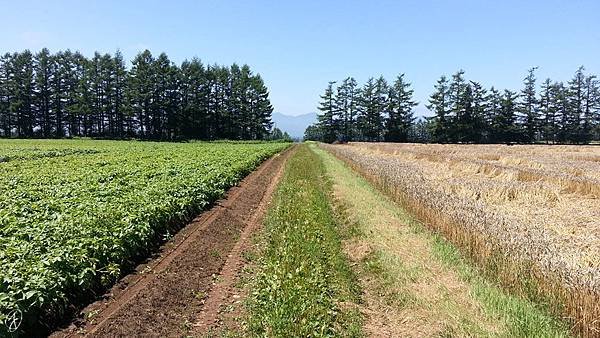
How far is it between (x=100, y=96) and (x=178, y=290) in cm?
9051

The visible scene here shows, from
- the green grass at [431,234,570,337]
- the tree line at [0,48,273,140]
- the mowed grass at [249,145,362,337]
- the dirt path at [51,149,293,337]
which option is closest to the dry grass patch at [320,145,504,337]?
the green grass at [431,234,570,337]

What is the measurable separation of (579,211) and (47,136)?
94584 millimetres

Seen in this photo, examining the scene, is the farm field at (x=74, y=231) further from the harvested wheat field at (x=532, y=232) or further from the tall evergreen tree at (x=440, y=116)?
the tall evergreen tree at (x=440, y=116)

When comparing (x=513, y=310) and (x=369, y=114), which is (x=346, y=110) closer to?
(x=369, y=114)

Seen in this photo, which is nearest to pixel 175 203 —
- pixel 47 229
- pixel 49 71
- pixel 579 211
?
pixel 47 229

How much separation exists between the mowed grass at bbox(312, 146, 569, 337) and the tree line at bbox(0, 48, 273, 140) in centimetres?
8185

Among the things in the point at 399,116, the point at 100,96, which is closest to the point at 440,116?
the point at 399,116

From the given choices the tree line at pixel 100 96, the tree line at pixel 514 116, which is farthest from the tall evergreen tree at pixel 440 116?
the tree line at pixel 100 96

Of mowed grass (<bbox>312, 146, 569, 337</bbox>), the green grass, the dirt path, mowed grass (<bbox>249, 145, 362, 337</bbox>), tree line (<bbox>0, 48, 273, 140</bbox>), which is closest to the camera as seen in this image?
the green grass

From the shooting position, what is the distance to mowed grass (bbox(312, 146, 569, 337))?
17.5 ft

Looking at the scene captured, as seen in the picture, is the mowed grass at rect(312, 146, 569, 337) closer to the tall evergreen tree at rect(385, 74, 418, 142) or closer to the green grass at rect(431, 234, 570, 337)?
the green grass at rect(431, 234, 570, 337)

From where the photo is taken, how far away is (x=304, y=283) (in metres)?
6.82

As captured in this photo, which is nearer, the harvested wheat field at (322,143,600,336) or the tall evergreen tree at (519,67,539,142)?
the harvested wheat field at (322,143,600,336)

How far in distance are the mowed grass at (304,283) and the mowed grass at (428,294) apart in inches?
15.5
